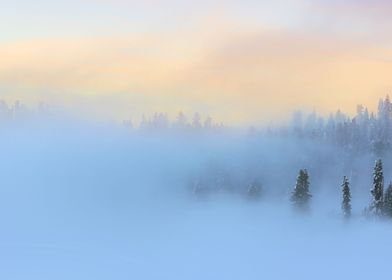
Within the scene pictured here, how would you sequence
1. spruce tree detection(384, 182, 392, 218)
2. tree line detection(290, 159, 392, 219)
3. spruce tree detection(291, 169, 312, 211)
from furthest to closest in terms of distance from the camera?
spruce tree detection(384, 182, 392, 218)
tree line detection(290, 159, 392, 219)
spruce tree detection(291, 169, 312, 211)

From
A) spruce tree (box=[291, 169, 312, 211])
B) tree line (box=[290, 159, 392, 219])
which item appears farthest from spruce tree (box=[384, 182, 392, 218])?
spruce tree (box=[291, 169, 312, 211])

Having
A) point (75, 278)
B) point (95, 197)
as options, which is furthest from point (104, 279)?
point (95, 197)

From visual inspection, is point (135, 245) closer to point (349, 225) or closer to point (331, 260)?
point (331, 260)

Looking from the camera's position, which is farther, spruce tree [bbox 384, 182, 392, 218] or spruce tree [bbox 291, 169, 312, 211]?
spruce tree [bbox 384, 182, 392, 218]

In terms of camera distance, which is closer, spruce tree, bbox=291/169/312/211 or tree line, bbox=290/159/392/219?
spruce tree, bbox=291/169/312/211

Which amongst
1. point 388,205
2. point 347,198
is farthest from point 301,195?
point 388,205

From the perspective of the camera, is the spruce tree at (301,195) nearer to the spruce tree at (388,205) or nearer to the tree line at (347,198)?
the tree line at (347,198)

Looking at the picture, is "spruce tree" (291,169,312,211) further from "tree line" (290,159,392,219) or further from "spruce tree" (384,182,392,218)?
"spruce tree" (384,182,392,218)

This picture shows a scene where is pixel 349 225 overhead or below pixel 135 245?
below

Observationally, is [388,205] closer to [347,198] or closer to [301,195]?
[347,198]

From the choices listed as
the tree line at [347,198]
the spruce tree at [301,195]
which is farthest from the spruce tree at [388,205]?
the spruce tree at [301,195]

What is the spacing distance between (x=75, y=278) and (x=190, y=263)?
6.31 metres

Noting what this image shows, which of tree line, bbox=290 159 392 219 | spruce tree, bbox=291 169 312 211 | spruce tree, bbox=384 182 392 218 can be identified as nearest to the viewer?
spruce tree, bbox=291 169 312 211

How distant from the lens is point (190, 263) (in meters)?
29.6
